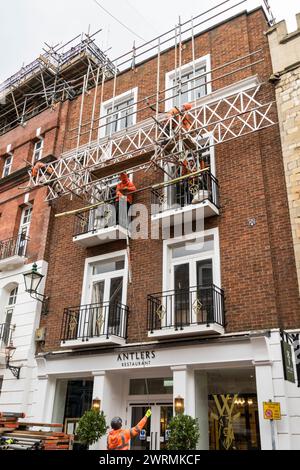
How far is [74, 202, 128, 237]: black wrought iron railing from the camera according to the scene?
41.6 ft

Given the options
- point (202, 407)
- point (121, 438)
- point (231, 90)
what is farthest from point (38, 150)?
point (121, 438)

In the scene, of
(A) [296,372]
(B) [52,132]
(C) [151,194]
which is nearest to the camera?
(A) [296,372]

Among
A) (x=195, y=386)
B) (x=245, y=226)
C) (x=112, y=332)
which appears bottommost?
(x=195, y=386)

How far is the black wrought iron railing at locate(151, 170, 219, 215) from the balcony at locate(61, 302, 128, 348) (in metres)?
3.08

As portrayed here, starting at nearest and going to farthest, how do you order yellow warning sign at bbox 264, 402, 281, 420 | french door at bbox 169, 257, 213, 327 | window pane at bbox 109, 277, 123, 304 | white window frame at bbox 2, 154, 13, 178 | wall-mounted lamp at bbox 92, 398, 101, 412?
yellow warning sign at bbox 264, 402, 281, 420 → french door at bbox 169, 257, 213, 327 → wall-mounted lamp at bbox 92, 398, 101, 412 → window pane at bbox 109, 277, 123, 304 → white window frame at bbox 2, 154, 13, 178

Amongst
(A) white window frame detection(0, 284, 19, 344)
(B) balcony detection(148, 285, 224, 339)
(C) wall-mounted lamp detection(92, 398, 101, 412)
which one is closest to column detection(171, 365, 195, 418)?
(B) balcony detection(148, 285, 224, 339)

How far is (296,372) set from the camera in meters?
8.53

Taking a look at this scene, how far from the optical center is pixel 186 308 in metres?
10.6

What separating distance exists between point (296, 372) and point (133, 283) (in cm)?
500

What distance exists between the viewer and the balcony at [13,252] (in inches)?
576

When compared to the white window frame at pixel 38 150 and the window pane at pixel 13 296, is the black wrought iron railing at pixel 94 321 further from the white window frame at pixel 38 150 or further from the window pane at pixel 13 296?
the white window frame at pixel 38 150

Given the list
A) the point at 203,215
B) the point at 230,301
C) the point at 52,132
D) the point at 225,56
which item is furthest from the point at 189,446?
the point at 52,132

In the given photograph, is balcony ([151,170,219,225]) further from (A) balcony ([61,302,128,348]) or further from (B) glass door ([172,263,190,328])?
(A) balcony ([61,302,128,348])
